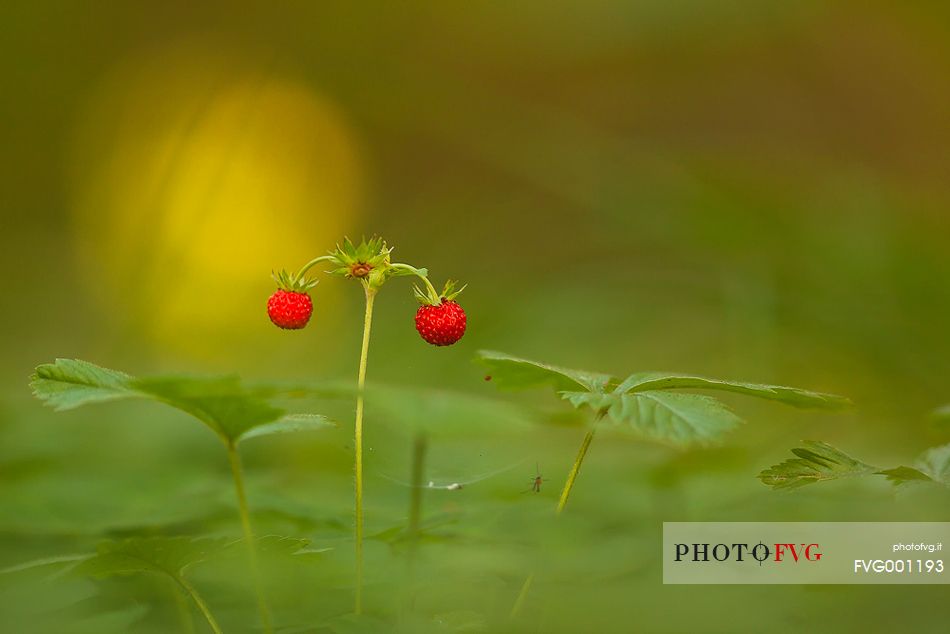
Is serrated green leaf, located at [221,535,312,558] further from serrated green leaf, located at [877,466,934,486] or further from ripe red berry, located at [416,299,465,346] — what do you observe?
serrated green leaf, located at [877,466,934,486]

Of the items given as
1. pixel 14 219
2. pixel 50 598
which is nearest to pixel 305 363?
pixel 50 598

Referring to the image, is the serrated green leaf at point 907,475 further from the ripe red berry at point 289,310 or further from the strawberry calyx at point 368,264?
the ripe red berry at point 289,310

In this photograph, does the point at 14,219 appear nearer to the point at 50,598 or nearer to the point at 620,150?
the point at 620,150

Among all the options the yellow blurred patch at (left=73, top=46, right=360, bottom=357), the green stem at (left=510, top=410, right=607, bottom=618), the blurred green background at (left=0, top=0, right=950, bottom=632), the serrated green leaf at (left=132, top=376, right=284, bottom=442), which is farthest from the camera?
the yellow blurred patch at (left=73, top=46, right=360, bottom=357)

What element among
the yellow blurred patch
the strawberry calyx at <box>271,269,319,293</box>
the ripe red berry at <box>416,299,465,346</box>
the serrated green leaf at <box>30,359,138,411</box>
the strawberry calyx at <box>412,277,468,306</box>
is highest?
the yellow blurred patch

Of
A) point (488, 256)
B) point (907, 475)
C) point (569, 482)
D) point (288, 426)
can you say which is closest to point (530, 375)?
point (569, 482)

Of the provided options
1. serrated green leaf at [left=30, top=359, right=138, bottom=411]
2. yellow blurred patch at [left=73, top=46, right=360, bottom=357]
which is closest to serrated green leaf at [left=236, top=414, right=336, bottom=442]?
A: serrated green leaf at [left=30, top=359, right=138, bottom=411]
